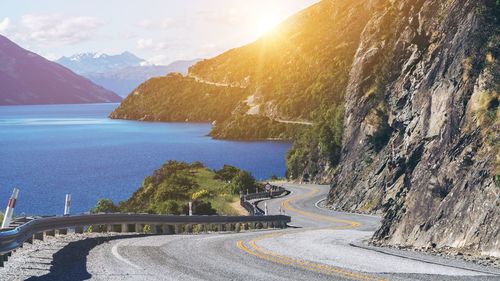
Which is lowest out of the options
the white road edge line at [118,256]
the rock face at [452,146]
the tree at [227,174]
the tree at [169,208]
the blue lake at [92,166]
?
the blue lake at [92,166]

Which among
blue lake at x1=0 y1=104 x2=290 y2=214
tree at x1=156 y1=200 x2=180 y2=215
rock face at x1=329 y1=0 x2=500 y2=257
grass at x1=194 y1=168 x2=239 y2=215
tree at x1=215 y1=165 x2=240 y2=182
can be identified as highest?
rock face at x1=329 y1=0 x2=500 y2=257

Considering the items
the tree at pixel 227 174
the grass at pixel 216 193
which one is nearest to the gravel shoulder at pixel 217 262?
the grass at pixel 216 193

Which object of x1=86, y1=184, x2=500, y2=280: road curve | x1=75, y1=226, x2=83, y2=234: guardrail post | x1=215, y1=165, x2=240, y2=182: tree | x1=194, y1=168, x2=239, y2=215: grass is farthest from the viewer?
x1=215, y1=165, x2=240, y2=182: tree

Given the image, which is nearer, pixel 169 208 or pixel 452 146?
pixel 452 146

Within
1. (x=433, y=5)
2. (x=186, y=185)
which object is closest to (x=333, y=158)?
(x=186, y=185)

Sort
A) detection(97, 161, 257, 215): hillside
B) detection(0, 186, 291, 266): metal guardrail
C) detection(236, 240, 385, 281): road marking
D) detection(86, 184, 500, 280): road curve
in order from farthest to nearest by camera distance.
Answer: detection(97, 161, 257, 215): hillside
detection(0, 186, 291, 266): metal guardrail
detection(86, 184, 500, 280): road curve
detection(236, 240, 385, 281): road marking

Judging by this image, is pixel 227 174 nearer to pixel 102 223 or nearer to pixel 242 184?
pixel 242 184

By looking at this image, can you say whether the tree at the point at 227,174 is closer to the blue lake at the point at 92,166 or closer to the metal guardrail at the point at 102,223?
the blue lake at the point at 92,166

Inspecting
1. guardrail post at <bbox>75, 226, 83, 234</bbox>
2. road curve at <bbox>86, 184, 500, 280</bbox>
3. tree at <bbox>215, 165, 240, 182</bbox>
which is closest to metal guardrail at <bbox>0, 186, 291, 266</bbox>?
guardrail post at <bbox>75, 226, 83, 234</bbox>

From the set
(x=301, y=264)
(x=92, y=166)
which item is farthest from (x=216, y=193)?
(x=92, y=166)

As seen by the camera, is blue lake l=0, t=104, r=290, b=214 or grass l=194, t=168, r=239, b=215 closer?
grass l=194, t=168, r=239, b=215

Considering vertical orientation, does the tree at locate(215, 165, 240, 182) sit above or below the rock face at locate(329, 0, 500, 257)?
below

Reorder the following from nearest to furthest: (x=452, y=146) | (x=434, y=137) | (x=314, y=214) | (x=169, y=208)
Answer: (x=452, y=146), (x=434, y=137), (x=314, y=214), (x=169, y=208)

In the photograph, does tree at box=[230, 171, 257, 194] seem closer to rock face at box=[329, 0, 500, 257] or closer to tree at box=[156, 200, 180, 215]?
tree at box=[156, 200, 180, 215]
